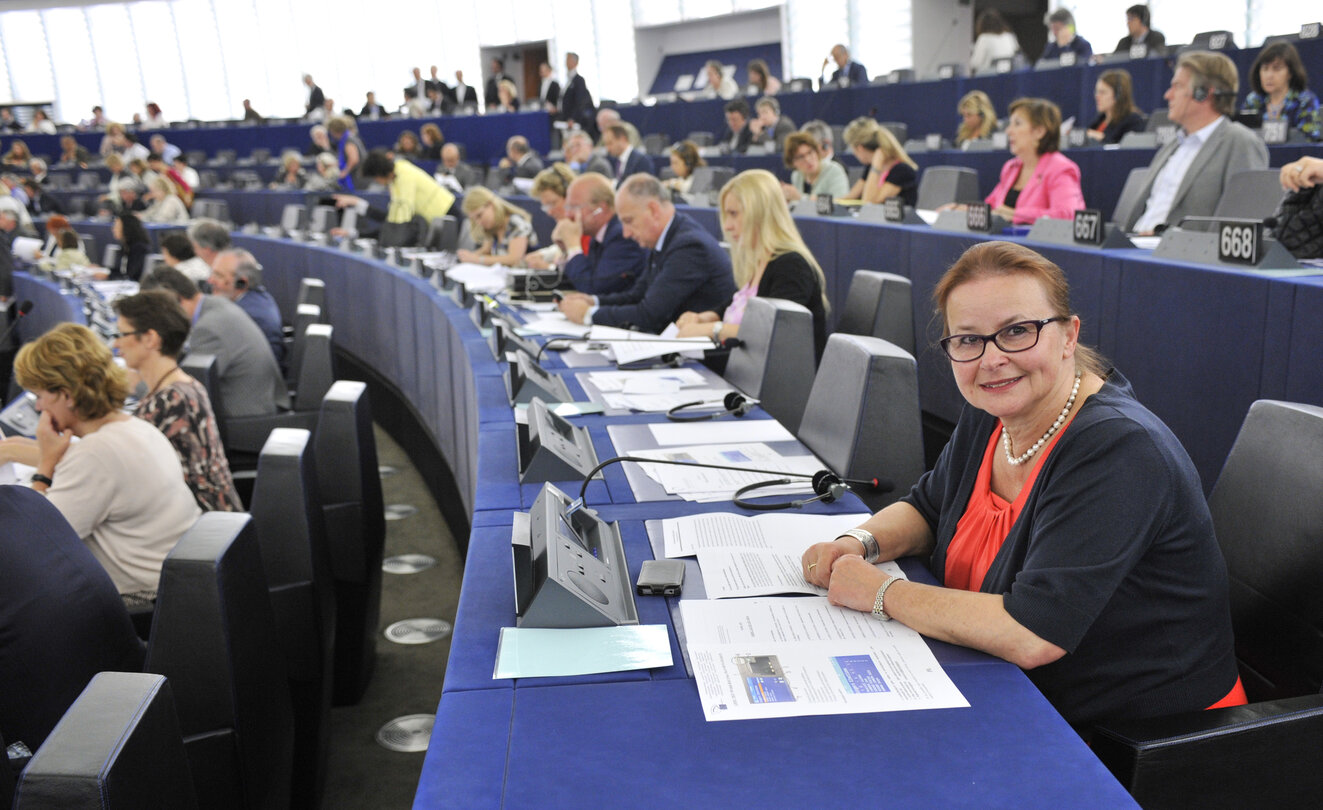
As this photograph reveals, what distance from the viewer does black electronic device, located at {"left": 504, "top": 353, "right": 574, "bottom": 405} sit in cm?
258

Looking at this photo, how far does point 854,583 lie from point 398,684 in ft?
6.56

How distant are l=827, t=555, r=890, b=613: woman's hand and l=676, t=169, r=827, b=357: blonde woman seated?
213 cm

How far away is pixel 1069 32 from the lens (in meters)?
9.30

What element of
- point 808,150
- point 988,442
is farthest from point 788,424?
point 808,150

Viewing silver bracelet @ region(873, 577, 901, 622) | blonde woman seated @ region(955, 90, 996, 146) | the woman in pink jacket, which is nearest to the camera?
silver bracelet @ region(873, 577, 901, 622)

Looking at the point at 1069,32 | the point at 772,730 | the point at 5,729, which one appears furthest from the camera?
the point at 1069,32

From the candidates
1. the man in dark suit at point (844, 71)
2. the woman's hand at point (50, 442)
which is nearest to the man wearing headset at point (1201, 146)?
the woman's hand at point (50, 442)

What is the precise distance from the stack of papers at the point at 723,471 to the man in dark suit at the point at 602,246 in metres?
2.65

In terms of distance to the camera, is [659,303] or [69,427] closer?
[69,427]

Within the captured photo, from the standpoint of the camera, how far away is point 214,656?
1733 millimetres

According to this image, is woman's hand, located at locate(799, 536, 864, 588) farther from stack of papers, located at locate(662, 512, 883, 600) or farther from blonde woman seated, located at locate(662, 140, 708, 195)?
blonde woman seated, located at locate(662, 140, 708, 195)

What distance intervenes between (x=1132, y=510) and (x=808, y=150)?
5438 mm

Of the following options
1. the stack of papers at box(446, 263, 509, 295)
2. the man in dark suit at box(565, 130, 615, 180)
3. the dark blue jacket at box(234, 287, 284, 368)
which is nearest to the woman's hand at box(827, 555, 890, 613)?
the stack of papers at box(446, 263, 509, 295)

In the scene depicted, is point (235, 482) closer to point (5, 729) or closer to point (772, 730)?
point (5, 729)
